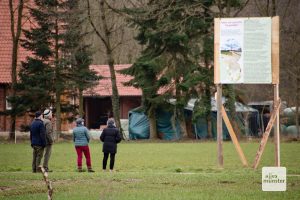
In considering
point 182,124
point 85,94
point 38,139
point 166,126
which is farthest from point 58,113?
point 38,139

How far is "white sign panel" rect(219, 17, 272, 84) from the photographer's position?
925 inches

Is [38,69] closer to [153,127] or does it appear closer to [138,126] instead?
[138,126]

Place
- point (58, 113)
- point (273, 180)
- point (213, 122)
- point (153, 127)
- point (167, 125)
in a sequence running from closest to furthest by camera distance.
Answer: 1. point (273, 180)
2. point (58, 113)
3. point (153, 127)
4. point (213, 122)
5. point (167, 125)

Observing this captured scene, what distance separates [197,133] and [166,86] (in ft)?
15.9

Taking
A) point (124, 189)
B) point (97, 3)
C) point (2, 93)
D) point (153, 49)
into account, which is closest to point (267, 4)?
point (153, 49)

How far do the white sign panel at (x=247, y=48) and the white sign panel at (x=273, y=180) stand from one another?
1115 centimetres

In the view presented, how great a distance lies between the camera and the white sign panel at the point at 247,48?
23500mm

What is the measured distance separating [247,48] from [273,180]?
37.2 feet

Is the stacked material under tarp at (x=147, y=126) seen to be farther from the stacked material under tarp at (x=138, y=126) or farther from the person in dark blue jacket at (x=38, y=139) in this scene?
the person in dark blue jacket at (x=38, y=139)

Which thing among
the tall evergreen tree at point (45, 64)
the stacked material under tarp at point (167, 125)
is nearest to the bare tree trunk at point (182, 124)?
the stacked material under tarp at point (167, 125)

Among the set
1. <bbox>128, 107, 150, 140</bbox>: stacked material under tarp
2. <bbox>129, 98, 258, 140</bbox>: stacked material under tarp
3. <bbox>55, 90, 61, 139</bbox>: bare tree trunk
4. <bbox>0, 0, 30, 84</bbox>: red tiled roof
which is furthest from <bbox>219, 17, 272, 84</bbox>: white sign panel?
<bbox>0, 0, 30, 84</bbox>: red tiled roof

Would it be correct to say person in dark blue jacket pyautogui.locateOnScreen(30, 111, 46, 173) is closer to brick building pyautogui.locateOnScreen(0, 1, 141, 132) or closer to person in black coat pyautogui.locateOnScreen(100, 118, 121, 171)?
person in black coat pyautogui.locateOnScreen(100, 118, 121, 171)

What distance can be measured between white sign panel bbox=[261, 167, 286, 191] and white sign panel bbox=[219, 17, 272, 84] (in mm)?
11151

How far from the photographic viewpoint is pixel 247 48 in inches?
927
